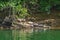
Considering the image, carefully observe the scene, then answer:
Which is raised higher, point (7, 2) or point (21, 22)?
point (7, 2)

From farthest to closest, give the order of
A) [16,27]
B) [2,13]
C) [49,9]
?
[49,9]
[2,13]
[16,27]

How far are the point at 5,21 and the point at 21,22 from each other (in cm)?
158

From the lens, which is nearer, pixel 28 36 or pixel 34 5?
pixel 28 36

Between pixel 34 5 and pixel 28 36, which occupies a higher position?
pixel 34 5

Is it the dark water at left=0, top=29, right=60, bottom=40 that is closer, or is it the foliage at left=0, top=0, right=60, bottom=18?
the dark water at left=0, top=29, right=60, bottom=40

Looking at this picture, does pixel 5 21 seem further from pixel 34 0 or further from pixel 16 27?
pixel 34 0

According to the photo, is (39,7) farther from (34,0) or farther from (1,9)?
(1,9)

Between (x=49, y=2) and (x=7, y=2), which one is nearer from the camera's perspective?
(x=7, y=2)

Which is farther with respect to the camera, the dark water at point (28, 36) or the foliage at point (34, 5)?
the foliage at point (34, 5)

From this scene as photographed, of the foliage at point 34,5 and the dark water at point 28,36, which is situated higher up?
the foliage at point 34,5

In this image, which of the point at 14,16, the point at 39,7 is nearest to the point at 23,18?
the point at 14,16

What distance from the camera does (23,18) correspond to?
2411cm

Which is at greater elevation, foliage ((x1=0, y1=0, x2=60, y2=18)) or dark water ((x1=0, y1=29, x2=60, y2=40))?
foliage ((x1=0, y1=0, x2=60, y2=18))

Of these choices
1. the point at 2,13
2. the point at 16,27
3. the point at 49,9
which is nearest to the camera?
the point at 16,27
